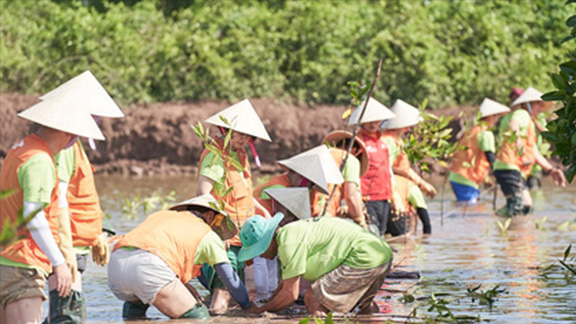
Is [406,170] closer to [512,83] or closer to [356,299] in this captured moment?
[356,299]

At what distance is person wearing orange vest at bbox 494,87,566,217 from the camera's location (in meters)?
13.5

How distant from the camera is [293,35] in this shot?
23.3 metres

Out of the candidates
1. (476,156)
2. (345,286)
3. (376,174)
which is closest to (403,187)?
(376,174)

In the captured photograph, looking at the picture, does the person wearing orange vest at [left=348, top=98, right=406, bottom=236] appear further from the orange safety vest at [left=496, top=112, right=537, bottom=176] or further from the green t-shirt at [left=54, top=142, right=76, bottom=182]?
the green t-shirt at [left=54, top=142, right=76, bottom=182]

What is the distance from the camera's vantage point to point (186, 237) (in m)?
6.74

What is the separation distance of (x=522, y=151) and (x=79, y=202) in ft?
26.1

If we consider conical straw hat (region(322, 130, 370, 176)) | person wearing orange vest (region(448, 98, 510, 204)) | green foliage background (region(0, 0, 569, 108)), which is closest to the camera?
conical straw hat (region(322, 130, 370, 176))

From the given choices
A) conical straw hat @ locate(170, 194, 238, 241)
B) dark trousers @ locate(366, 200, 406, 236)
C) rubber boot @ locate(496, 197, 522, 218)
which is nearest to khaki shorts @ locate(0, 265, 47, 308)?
conical straw hat @ locate(170, 194, 238, 241)

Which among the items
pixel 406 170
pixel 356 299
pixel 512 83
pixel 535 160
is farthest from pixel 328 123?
pixel 356 299

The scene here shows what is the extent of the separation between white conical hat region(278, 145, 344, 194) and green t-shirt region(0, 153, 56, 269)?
96.9 inches

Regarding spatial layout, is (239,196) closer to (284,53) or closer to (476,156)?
(476,156)

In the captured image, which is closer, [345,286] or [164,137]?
[345,286]

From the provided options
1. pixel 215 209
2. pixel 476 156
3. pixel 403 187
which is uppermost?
pixel 215 209

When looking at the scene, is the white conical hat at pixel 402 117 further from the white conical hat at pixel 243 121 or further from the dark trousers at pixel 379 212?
the white conical hat at pixel 243 121
